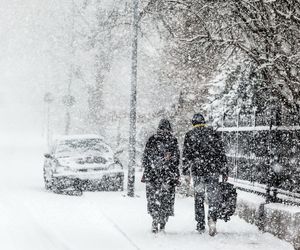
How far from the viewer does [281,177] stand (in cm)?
1044

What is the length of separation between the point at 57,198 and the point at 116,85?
19.2m

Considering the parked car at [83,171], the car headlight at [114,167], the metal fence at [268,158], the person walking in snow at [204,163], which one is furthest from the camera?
the car headlight at [114,167]

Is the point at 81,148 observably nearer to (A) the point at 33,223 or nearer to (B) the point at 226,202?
(A) the point at 33,223

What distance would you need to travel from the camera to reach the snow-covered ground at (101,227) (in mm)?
9398

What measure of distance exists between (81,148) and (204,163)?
27.9ft

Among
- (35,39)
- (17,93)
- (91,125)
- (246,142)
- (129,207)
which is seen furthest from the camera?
(17,93)

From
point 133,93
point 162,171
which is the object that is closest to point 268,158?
point 162,171


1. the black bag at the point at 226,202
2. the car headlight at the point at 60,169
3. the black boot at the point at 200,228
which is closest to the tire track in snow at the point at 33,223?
the car headlight at the point at 60,169

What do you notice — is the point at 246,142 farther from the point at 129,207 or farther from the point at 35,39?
the point at 35,39

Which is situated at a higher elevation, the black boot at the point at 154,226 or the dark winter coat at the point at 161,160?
the dark winter coat at the point at 161,160

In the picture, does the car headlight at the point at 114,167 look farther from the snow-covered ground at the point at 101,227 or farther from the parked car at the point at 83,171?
the snow-covered ground at the point at 101,227

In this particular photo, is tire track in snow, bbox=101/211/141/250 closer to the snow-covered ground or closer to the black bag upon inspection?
the snow-covered ground

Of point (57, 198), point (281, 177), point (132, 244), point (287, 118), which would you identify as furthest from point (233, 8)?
point (57, 198)

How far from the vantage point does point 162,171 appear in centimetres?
1060
